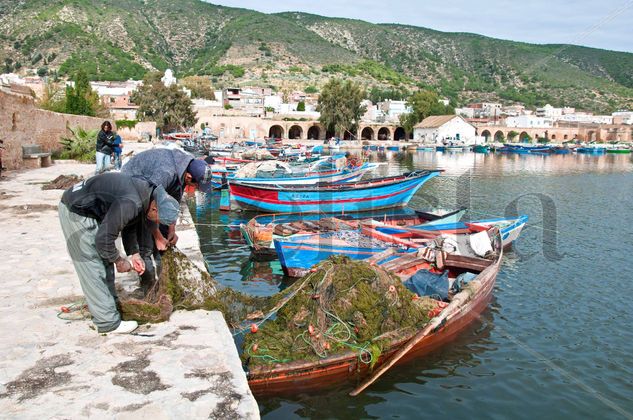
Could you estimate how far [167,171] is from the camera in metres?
5.46

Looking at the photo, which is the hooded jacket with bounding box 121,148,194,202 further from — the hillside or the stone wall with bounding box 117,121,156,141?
the hillside

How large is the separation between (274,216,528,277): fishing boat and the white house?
68366mm

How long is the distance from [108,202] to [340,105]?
232 feet

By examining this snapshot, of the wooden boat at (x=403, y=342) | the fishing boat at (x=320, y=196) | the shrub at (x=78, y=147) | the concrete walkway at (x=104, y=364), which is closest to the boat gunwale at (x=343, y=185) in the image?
the fishing boat at (x=320, y=196)

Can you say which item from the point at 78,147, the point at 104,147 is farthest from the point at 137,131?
the point at 104,147

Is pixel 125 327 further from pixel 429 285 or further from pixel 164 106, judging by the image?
pixel 164 106

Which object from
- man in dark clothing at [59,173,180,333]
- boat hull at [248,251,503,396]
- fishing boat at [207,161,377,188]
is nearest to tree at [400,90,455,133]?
fishing boat at [207,161,377,188]

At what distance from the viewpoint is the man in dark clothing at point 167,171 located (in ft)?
17.9

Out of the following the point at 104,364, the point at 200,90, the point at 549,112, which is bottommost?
the point at 104,364

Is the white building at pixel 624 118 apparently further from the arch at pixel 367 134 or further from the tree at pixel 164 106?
the tree at pixel 164 106

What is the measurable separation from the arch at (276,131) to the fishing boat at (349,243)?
2667 inches

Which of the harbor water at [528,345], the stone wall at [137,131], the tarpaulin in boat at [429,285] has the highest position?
the stone wall at [137,131]

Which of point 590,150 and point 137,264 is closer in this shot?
point 137,264

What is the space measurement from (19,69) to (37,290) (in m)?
Result: 117
